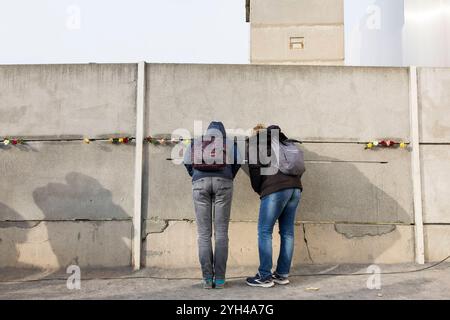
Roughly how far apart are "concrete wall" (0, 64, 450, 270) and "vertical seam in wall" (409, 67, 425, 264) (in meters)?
0.06

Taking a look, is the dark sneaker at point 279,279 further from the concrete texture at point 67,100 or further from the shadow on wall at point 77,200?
the concrete texture at point 67,100

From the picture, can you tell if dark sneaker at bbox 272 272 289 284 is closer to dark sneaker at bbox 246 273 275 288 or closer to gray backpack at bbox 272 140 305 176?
dark sneaker at bbox 246 273 275 288

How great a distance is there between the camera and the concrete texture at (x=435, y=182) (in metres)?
4.89

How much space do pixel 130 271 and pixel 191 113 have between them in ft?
6.12

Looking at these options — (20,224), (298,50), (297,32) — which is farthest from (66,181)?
(297,32)

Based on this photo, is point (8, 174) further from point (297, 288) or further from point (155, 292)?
point (297, 288)

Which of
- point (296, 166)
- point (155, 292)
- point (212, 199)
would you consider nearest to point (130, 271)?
point (155, 292)

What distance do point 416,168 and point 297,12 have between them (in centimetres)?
1075

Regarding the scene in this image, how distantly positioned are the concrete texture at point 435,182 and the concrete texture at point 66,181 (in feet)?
10.9

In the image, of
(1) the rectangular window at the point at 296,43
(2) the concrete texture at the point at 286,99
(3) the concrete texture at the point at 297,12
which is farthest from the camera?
(3) the concrete texture at the point at 297,12

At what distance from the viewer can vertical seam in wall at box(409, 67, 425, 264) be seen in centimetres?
482

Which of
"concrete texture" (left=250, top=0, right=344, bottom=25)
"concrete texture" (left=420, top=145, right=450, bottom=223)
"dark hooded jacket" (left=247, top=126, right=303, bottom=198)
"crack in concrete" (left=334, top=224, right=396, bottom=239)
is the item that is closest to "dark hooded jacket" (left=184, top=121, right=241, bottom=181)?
"dark hooded jacket" (left=247, top=126, right=303, bottom=198)

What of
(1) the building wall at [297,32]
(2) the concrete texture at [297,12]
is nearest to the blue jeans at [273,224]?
(1) the building wall at [297,32]

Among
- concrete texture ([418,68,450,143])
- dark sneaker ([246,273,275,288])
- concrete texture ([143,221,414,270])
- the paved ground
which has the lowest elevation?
the paved ground
